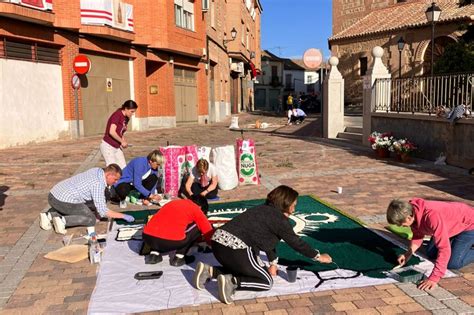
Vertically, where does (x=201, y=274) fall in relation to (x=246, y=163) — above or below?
below

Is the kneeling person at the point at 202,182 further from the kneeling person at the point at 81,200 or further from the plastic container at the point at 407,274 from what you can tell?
the plastic container at the point at 407,274

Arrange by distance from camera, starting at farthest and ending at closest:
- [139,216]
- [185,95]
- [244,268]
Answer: [185,95] < [139,216] < [244,268]

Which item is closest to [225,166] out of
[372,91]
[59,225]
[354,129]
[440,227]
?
[59,225]

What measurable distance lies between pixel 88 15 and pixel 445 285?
19.2 metres

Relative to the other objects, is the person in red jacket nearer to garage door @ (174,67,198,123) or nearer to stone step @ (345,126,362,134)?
stone step @ (345,126,362,134)

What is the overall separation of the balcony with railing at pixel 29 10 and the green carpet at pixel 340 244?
488 inches

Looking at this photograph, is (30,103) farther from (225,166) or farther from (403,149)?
(403,149)

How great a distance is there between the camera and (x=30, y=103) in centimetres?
1820

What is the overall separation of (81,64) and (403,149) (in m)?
13.7

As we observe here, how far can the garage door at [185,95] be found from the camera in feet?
95.3

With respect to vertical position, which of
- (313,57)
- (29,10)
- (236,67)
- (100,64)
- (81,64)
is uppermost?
(236,67)

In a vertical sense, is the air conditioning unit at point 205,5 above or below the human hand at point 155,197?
above

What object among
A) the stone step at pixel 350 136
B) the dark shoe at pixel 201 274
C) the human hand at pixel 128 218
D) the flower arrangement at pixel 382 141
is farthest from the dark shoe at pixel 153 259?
the stone step at pixel 350 136

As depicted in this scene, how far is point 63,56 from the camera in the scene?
19.7 m
